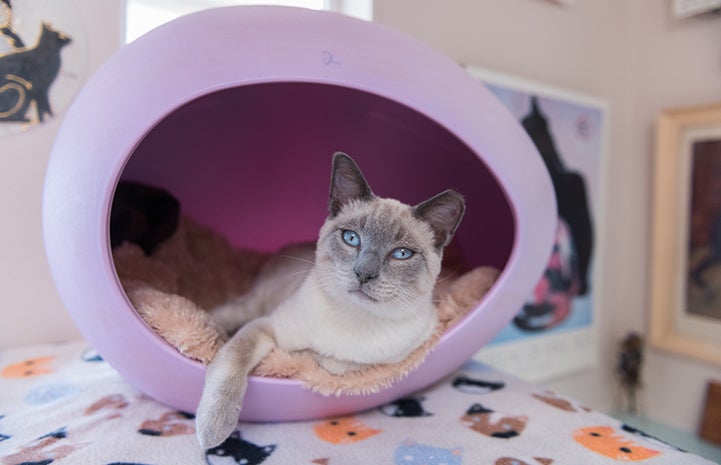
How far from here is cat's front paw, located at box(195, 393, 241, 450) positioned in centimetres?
61

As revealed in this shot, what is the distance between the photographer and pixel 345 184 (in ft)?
1.98

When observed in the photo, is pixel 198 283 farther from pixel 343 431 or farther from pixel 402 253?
pixel 402 253

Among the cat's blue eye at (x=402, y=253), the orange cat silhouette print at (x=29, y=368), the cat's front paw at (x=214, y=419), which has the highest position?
the cat's blue eye at (x=402, y=253)

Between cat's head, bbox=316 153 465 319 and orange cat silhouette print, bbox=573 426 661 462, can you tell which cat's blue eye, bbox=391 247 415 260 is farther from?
orange cat silhouette print, bbox=573 426 661 462

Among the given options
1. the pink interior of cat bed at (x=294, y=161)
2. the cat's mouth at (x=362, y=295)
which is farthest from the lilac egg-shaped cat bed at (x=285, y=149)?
the cat's mouth at (x=362, y=295)

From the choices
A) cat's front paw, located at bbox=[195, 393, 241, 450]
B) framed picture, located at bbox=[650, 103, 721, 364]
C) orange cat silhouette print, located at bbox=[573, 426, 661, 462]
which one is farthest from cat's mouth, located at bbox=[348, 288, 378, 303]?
framed picture, located at bbox=[650, 103, 721, 364]

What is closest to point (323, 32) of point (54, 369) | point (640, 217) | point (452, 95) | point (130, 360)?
point (452, 95)

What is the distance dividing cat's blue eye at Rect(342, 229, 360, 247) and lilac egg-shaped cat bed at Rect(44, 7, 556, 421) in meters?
0.09

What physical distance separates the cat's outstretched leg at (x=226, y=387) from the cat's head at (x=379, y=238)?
0.61ft

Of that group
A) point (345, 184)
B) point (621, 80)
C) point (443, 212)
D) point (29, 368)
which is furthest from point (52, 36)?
point (621, 80)

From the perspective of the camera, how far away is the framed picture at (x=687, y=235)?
1713 mm

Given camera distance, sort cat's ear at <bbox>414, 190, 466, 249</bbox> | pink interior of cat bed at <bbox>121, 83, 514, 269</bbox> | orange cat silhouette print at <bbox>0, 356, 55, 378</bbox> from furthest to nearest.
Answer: orange cat silhouette print at <bbox>0, 356, 55, 378</bbox> → pink interior of cat bed at <bbox>121, 83, 514, 269</bbox> → cat's ear at <bbox>414, 190, 466, 249</bbox>

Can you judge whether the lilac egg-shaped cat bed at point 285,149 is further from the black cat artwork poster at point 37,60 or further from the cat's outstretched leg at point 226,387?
the black cat artwork poster at point 37,60

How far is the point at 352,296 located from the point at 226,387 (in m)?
0.22
